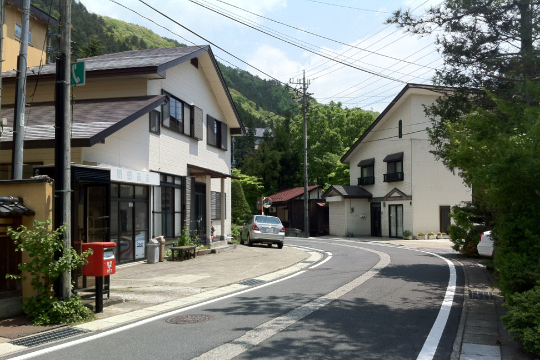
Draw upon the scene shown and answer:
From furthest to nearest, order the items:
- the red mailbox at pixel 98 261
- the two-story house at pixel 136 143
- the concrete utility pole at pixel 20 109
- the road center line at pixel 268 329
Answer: the two-story house at pixel 136 143
the concrete utility pole at pixel 20 109
the red mailbox at pixel 98 261
the road center line at pixel 268 329

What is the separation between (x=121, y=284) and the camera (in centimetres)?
1149

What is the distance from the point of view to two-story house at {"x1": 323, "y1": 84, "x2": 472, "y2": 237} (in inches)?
1276

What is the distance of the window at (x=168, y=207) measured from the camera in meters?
17.0

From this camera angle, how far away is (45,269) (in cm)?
746

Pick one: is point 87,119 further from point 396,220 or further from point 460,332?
point 396,220

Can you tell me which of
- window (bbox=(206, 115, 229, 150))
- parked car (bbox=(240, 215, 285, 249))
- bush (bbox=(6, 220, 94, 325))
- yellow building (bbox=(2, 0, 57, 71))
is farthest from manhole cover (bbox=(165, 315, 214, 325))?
yellow building (bbox=(2, 0, 57, 71))

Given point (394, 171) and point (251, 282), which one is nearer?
point (251, 282)

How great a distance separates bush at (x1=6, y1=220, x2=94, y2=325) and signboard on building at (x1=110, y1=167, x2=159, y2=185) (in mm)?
5179

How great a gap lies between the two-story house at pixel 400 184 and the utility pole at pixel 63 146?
26.3 metres

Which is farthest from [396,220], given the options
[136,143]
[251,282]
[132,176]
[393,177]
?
[132,176]

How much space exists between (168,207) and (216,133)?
6814mm

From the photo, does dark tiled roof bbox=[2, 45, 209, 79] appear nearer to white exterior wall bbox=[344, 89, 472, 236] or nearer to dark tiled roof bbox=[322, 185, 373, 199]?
white exterior wall bbox=[344, 89, 472, 236]

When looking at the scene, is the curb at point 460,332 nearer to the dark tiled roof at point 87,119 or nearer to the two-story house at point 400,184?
the dark tiled roof at point 87,119

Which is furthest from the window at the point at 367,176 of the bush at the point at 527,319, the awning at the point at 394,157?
the bush at the point at 527,319
